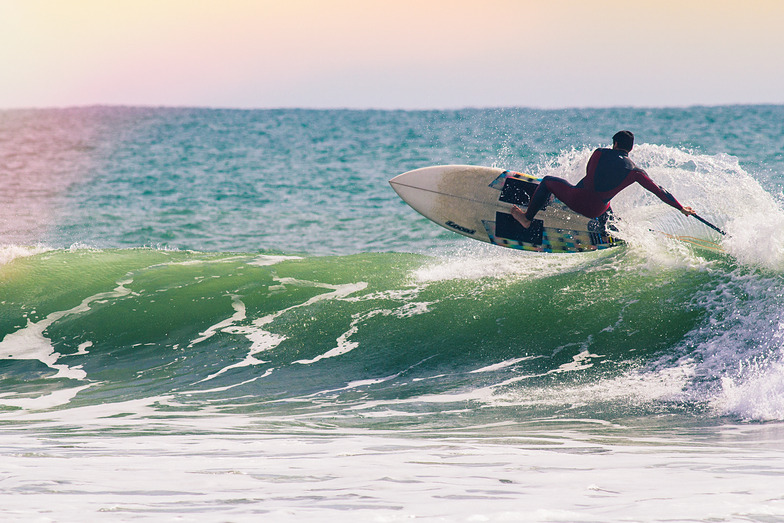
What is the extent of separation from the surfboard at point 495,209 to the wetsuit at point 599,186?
304 millimetres

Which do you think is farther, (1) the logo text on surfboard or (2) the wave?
(1) the logo text on surfboard

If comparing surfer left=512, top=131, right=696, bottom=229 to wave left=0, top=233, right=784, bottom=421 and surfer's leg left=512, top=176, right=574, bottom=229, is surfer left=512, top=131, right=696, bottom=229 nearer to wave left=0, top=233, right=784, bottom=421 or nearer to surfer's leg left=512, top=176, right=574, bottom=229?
surfer's leg left=512, top=176, right=574, bottom=229

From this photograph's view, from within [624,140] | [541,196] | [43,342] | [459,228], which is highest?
[624,140]

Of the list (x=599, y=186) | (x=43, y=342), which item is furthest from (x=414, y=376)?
(x=43, y=342)

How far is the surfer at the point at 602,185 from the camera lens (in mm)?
7293

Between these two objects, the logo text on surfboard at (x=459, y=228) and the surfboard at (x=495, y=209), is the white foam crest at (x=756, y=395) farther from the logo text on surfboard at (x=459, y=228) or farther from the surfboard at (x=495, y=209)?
the logo text on surfboard at (x=459, y=228)

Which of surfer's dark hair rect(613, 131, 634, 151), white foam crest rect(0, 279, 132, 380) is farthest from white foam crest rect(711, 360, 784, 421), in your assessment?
white foam crest rect(0, 279, 132, 380)

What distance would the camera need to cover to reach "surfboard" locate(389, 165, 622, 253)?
27.3 feet

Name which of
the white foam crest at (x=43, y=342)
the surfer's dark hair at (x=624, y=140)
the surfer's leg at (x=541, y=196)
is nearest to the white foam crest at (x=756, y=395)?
the surfer's dark hair at (x=624, y=140)

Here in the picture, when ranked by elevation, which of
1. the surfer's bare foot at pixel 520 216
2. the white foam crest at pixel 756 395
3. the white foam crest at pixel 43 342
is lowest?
the white foam crest at pixel 43 342

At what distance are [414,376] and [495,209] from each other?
2.49 metres

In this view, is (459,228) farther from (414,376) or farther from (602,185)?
(414,376)

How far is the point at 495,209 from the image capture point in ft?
28.1

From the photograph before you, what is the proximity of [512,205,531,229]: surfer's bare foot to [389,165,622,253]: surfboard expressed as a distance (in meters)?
0.08
